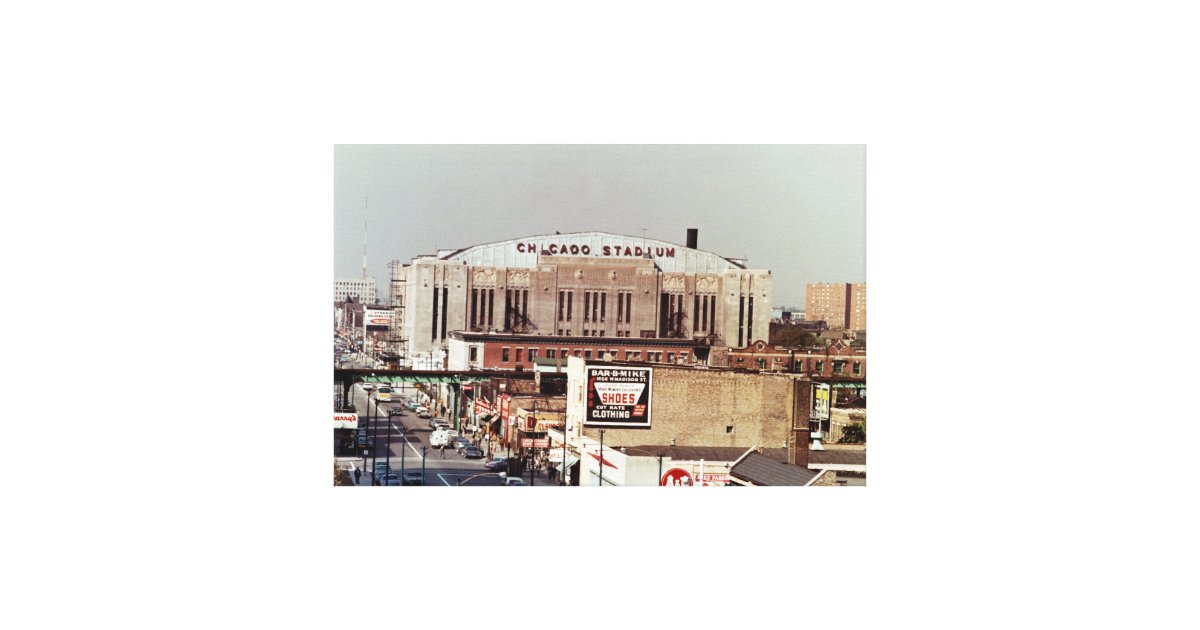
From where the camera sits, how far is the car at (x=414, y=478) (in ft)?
62.6

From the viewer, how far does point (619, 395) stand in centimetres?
1961

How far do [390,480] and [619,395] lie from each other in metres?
3.88

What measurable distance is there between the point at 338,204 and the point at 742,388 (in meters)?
7.14

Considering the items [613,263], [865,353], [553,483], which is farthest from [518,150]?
[865,353]

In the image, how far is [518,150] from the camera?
58.7ft

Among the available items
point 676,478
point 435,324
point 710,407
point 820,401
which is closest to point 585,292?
point 435,324

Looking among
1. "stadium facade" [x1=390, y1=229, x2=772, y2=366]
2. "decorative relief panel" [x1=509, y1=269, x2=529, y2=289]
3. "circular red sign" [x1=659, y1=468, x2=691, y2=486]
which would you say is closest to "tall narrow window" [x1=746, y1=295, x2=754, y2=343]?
"stadium facade" [x1=390, y1=229, x2=772, y2=366]

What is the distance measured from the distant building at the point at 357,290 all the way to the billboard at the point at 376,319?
217 mm

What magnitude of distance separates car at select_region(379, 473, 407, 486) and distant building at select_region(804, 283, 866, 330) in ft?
23.6

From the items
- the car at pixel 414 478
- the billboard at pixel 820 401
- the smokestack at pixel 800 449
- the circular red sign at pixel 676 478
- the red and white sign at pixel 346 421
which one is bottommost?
the car at pixel 414 478

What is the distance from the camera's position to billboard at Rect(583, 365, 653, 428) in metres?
19.6

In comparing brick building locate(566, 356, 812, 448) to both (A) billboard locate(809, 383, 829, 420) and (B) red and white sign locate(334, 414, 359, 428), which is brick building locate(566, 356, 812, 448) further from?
(B) red and white sign locate(334, 414, 359, 428)

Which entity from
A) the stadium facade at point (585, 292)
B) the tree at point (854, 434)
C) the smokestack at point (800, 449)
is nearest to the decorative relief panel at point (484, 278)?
the stadium facade at point (585, 292)

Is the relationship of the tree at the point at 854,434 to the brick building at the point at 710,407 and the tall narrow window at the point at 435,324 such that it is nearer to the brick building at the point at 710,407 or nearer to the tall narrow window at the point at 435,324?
the brick building at the point at 710,407
